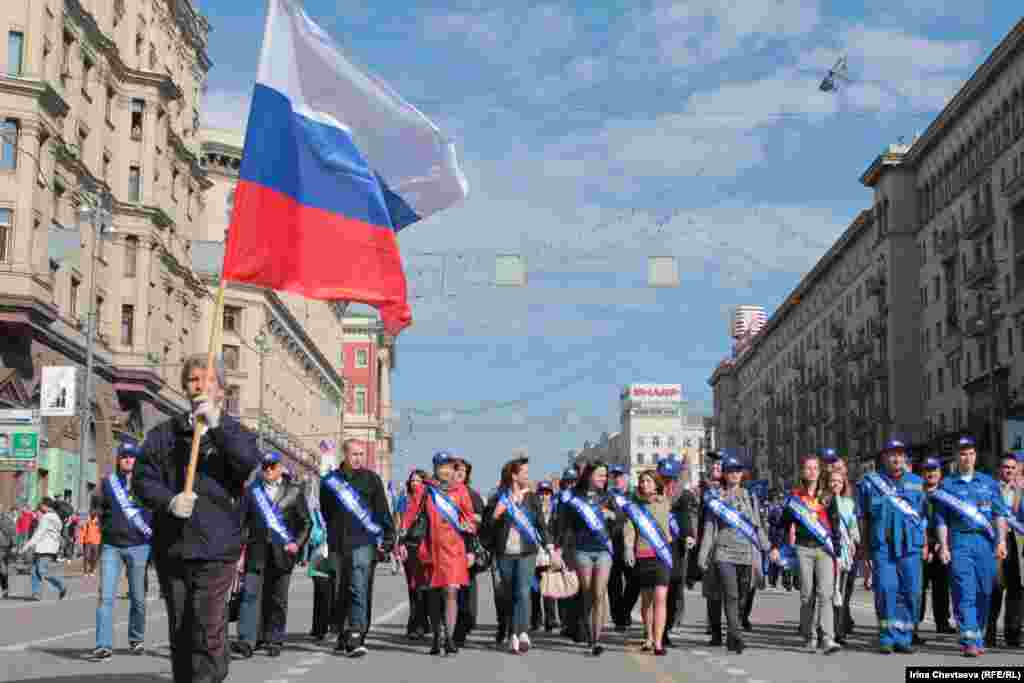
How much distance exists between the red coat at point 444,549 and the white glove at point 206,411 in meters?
6.92

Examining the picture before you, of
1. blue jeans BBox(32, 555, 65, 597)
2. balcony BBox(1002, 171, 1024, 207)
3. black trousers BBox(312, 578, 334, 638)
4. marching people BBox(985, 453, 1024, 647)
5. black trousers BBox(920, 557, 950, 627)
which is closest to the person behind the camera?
marching people BBox(985, 453, 1024, 647)

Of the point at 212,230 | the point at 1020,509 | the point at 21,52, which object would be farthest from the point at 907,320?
the point at 1020,509

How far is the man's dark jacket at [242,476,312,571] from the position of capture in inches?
555

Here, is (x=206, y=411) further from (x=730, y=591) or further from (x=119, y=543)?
(x=730, y=591)

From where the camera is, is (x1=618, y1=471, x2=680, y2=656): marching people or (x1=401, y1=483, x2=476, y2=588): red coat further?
(x1=618, y1=471, x2=680, y2=656): marching people

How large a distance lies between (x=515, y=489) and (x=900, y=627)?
3954 mm

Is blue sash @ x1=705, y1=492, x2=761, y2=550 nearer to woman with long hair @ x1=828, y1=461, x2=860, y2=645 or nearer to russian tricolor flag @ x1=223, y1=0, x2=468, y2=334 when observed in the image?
woman with long hair @ x1=828, y1=461, x2=860, y2=645

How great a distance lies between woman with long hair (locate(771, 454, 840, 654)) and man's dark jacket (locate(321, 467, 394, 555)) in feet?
12.6

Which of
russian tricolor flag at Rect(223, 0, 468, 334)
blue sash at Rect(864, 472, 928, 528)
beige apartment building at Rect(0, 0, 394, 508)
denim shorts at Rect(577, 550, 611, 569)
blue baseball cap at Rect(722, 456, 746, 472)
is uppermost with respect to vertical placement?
beige apartment building at Rect(0, 0, 394, 508)

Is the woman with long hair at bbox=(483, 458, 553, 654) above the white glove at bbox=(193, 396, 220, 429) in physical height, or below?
below

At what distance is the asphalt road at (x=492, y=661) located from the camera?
12.0 meters

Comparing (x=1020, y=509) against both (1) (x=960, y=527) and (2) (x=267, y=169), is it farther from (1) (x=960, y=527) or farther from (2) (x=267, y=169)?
(2) (x=267, y=169)

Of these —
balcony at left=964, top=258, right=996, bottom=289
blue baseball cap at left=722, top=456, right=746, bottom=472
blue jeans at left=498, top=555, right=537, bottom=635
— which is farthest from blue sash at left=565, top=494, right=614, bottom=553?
balcony at left=964, top=258, right=996, bottom=289

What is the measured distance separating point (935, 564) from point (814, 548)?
2.98 metres
